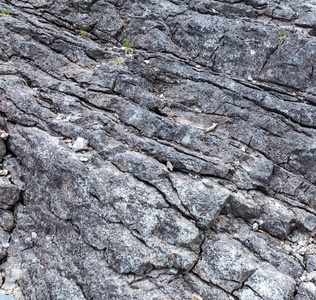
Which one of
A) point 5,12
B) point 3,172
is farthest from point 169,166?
point 5,12

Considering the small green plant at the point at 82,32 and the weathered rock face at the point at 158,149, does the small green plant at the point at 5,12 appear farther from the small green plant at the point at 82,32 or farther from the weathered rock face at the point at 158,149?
the small green plant at the point at 82,32

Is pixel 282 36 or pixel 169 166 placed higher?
pixel 282 36

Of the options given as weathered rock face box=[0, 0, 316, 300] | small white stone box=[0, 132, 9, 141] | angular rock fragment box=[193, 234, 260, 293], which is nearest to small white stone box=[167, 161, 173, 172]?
weathered rock face box=[0, 0, 316, 300]

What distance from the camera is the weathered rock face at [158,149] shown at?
388 centimetres

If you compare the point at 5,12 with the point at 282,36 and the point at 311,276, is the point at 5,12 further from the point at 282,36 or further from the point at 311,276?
the point at 311,276

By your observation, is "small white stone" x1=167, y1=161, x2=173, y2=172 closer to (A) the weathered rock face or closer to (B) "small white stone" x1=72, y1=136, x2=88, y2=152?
(A) the weathered rock face

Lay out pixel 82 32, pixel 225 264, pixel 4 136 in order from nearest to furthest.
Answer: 1. pixel 225 264
2. pixel 4 136
3. pixel 82 32

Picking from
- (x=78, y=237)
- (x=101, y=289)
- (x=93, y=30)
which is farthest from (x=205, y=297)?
(x=93, y=30)

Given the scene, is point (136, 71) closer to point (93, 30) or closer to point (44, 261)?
point (93, 30)

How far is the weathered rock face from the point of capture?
Result: 3.88m

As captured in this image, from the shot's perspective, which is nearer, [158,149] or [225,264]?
[225,264]

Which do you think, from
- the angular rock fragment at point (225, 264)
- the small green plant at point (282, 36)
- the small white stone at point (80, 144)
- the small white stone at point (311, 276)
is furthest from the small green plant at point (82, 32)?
the small white stone at point (311, 276)

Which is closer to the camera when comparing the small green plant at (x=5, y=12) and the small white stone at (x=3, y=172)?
the small white stone at (x=3, y=172)

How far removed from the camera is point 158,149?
488 cm
